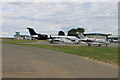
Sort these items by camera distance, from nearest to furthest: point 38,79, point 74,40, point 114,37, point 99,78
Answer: point 38,79
point 99,78
point 74,40
point 114,37

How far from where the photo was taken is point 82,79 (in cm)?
771

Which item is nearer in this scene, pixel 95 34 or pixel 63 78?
pixel 63 78

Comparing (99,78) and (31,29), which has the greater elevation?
(31,29)

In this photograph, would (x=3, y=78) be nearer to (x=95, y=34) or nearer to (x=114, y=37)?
(x=95, y=34)

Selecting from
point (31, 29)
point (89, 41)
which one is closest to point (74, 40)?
point (89, 41)

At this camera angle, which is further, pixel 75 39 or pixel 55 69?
pixel 75 39

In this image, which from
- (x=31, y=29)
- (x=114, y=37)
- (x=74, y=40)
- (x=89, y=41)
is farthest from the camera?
(x=114, y=37)

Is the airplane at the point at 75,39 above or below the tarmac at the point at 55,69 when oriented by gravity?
above

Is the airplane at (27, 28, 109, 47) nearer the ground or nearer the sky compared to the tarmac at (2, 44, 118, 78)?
nearer the sky

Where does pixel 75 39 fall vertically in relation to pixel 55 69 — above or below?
above

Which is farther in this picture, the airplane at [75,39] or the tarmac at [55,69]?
the airplane at [75,39]

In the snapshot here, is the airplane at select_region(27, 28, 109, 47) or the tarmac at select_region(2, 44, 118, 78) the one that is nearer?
the tarmac at select_region(2, 44, 118, 78)

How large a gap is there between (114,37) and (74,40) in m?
75.4

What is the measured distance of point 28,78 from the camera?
7.70 meters
